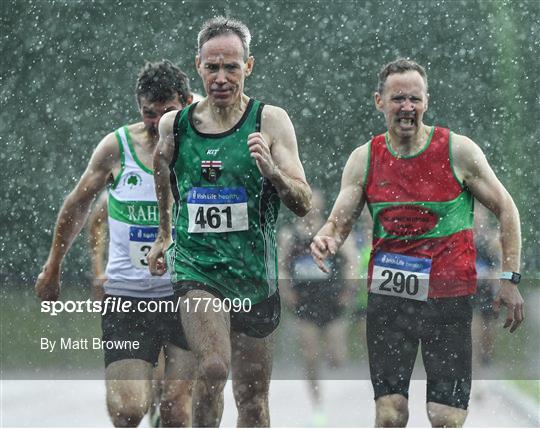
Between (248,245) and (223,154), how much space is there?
0.38m

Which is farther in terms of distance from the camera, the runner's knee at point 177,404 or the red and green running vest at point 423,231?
the runner's knee at point 177,404

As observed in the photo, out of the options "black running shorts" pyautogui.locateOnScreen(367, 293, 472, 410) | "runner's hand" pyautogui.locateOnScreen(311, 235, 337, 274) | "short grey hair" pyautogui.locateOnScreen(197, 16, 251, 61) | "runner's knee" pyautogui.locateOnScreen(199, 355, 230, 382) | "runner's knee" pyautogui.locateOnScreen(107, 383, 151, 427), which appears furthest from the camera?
"runner's knee" pyautogui.locateOnScreen(107, 383, 151, 427)

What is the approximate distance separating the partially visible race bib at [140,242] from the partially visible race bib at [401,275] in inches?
40.9

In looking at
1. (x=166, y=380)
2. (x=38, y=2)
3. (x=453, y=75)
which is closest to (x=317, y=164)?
(x=453, y=75)

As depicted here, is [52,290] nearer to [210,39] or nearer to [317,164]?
[210,39]

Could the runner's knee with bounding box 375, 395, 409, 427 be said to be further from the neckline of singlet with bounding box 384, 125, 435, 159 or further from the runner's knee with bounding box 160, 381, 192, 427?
the neckline of singlet with bounding box 384, 125, 435, 159

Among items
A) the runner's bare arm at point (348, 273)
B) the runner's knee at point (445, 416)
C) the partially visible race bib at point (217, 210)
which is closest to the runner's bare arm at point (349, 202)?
the partially visible race bib at point (217, 210)

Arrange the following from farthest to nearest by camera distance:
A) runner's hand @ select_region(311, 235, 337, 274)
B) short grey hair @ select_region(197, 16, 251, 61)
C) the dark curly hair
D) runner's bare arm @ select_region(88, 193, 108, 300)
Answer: runner's bare arm @ select_region(88, 193, 108, 300)
the dark curly hair
short grey hair @ select_region(197, 16, 251, 61)
runner's hand @ select_region(311, 235, 337, 274)

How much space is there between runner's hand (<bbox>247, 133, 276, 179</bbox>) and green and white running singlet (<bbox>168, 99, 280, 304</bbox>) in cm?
27

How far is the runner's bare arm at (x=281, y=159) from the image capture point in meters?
4.46

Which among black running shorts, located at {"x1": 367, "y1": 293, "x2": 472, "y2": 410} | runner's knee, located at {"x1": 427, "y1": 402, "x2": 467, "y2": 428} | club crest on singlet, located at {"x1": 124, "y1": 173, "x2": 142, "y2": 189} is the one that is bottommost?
runner's knee, located at {"x1": 427, "y1": 402, "x2": 467, "y2": 428}

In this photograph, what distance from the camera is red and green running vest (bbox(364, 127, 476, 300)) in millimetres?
5004

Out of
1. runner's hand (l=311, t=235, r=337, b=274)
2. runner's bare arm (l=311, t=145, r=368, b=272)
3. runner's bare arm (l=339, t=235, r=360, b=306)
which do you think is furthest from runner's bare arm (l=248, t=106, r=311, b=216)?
runner's bare arm (l=339, t=235, r=360, b=306)

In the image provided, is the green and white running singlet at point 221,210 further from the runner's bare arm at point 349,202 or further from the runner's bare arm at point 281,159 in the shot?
the runner's bare arm at point 349,202
